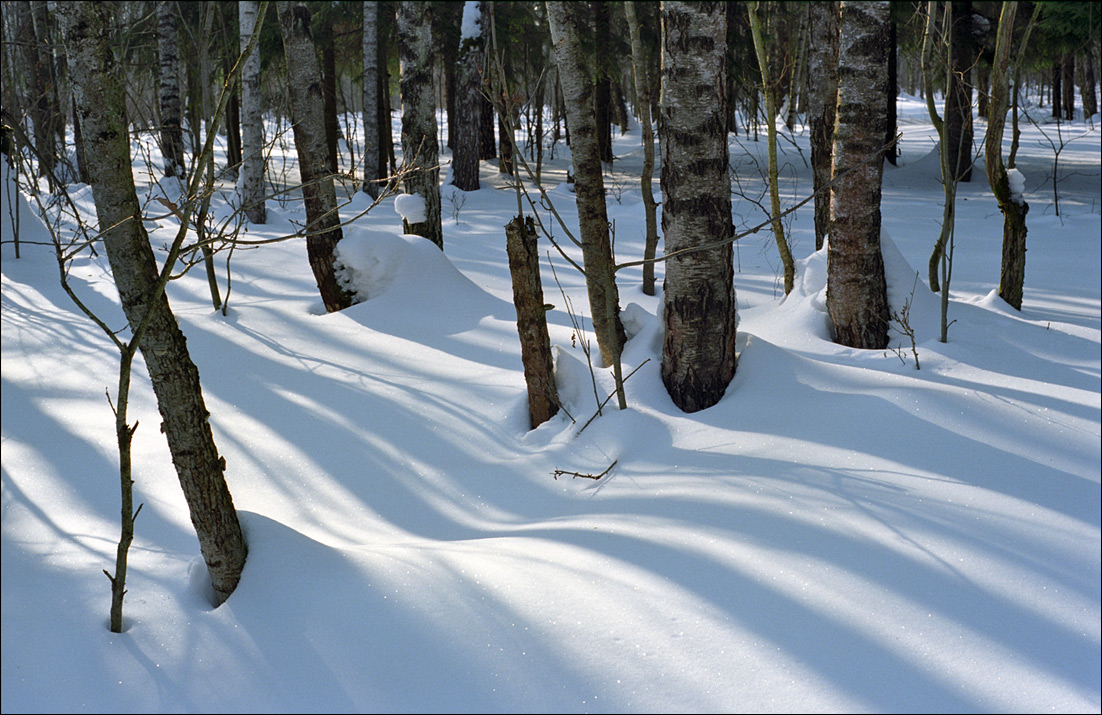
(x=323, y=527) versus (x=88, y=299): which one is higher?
(x=88, y=299)

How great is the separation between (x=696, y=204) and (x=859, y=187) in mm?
1247

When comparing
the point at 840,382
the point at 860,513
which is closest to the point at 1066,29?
the point at 840,382

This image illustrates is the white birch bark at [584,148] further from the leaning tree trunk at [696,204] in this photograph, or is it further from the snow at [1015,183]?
the snow at [1015,183]

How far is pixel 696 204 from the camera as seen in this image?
3.54 metres

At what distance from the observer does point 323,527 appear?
3127 mm

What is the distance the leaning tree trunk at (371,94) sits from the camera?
499 inches

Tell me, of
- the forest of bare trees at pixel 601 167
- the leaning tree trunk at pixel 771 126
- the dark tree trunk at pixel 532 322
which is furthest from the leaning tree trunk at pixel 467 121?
the dark tree trunk at pixel 532 322

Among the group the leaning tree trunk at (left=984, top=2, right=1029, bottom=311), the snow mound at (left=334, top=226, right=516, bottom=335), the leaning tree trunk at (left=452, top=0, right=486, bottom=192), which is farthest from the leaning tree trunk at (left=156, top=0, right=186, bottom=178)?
the leaning tree trunk at (left=984, top=2, right=1029, bottom=311)

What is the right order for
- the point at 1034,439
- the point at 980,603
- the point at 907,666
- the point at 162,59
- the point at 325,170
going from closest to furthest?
the point at 907,666, the point at 980,603, the point at 1034,439, the point at 325,170, the point at 162,59

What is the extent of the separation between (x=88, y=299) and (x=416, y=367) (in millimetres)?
3452

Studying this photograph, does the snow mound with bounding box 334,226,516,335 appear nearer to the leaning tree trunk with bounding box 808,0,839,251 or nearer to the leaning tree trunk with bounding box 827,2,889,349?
the leaning tree trunk with bounding box 827,2,889,349

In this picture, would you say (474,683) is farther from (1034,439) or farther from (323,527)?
(1034,439)

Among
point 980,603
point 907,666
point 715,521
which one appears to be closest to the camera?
point 907,666

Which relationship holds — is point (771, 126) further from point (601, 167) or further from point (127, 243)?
point (127, 243)
